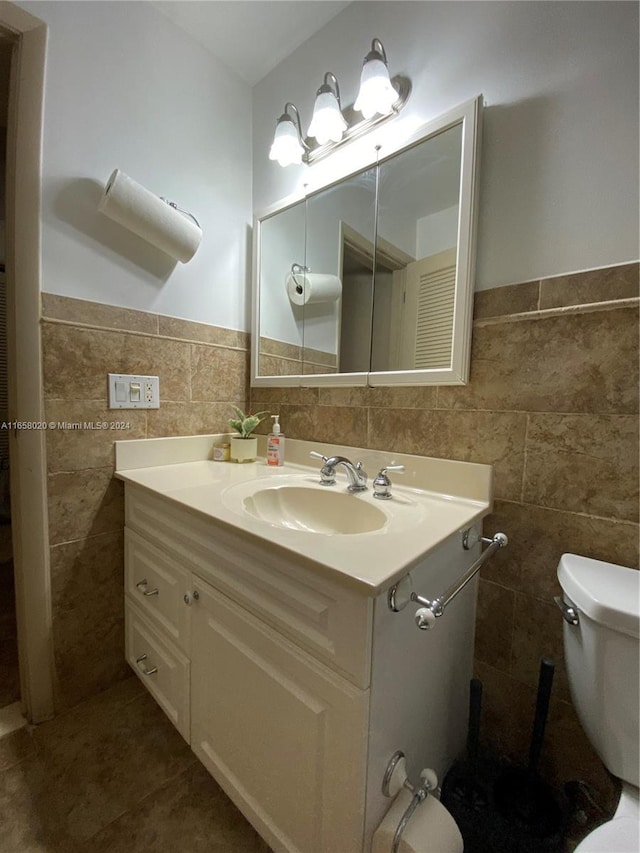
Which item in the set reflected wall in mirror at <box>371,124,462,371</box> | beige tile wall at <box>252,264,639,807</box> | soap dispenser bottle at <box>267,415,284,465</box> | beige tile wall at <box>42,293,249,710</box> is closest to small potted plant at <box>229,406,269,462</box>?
soap dispenser bottle at <box>267,415,284,465</box>

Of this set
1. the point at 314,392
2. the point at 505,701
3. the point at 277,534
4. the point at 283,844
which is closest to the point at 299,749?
the point at 283,844

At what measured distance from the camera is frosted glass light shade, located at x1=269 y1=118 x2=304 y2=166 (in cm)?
119

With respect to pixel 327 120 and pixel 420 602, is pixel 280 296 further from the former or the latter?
pixel 420 602

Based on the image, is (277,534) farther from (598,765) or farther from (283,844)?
(598,765)

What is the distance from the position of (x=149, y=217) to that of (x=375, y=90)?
0.77m

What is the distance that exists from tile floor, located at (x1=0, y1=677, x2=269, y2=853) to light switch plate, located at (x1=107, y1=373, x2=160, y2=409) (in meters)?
1.04

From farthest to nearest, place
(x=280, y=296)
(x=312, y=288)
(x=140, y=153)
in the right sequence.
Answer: (x=280, y=296), (x=312, y=288), (x=140, y=153)

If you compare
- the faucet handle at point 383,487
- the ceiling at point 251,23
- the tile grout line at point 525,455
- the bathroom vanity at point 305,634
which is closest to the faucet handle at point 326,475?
the bathroom vanity at point 305,634

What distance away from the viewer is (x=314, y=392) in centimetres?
129

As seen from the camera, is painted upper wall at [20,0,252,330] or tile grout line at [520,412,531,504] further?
painted upper wall at [20,0,252,330]

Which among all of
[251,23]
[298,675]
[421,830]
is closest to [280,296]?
[251,23]

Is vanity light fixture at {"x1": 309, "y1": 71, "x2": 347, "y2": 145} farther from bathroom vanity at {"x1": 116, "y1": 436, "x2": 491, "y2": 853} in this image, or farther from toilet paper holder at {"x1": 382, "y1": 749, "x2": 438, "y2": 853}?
toilet paper holder at {"x1": 382, "y1": 749, "x2": 438, "y2": 853}

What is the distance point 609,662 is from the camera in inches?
24.2

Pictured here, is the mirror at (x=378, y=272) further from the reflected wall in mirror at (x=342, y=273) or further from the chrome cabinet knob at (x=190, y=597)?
the chrome cabinet knob at (x=190, y=597)
